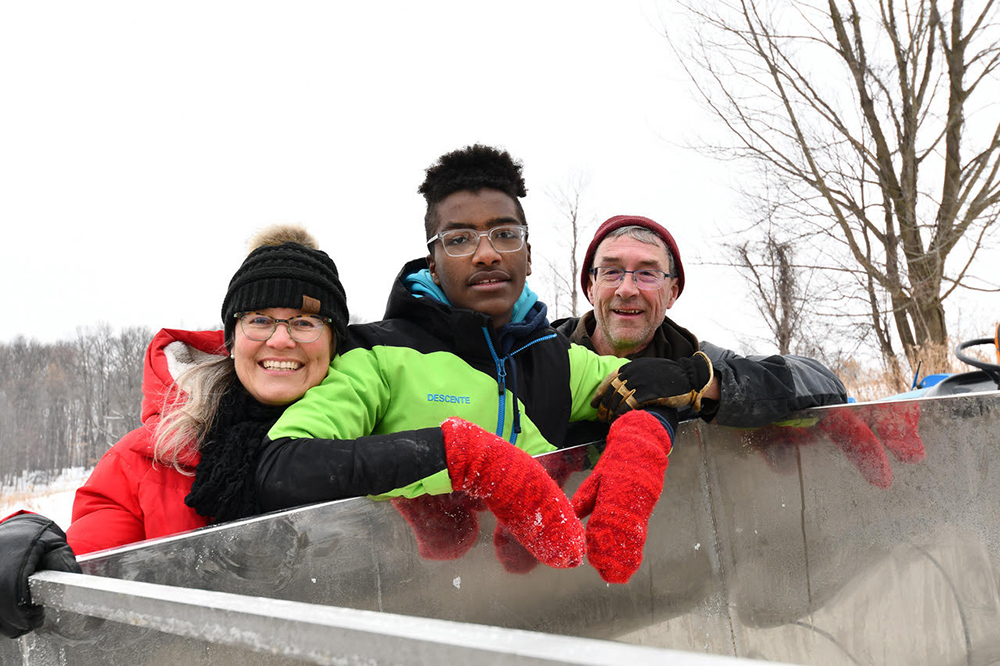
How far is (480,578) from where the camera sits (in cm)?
142

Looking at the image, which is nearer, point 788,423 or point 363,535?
point 363,535

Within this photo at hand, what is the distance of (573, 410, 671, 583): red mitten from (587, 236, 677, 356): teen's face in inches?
36.7

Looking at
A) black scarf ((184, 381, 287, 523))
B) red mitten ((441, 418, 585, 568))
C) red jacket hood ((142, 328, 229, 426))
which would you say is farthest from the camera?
red jacket hood ((142, 328, 229, 426))

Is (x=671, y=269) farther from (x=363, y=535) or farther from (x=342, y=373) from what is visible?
(x=363, y=535)

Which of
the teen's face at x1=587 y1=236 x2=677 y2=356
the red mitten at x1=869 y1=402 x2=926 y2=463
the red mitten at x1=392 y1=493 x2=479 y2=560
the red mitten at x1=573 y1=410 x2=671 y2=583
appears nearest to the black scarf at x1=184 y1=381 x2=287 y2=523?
the red mitten at x1=392 y1=493 x2=479 y2=560

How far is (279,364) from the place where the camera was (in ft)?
4.69

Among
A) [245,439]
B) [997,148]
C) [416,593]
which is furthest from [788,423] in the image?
[997,148]

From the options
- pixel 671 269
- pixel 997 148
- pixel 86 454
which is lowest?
pixel 86 454

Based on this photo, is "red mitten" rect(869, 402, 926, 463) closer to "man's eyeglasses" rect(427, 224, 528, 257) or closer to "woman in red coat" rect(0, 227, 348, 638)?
"man's eyeglasses" rect(427, 224, 528, 257)

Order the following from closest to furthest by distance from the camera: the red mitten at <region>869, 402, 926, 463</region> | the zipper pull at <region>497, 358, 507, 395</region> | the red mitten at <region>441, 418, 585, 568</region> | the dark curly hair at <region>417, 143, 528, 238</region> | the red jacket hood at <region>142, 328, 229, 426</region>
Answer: the red mitten at <region>441, 418, 585, 568</region>
the red jacket hood at <region>142, 328, 229, 426</region>
the zipper pull at <region>497, 358, 507, 395</region>
the dark curly hair at <region>417, 143, 528, 238</region>
the red mitten at <region>869, 402, 926, 463</region>

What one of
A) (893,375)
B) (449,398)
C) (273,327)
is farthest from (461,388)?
(893,375)

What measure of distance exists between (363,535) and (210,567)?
274 millimetres

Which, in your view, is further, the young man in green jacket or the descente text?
the descente text

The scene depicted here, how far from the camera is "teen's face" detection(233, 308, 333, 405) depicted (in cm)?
142
